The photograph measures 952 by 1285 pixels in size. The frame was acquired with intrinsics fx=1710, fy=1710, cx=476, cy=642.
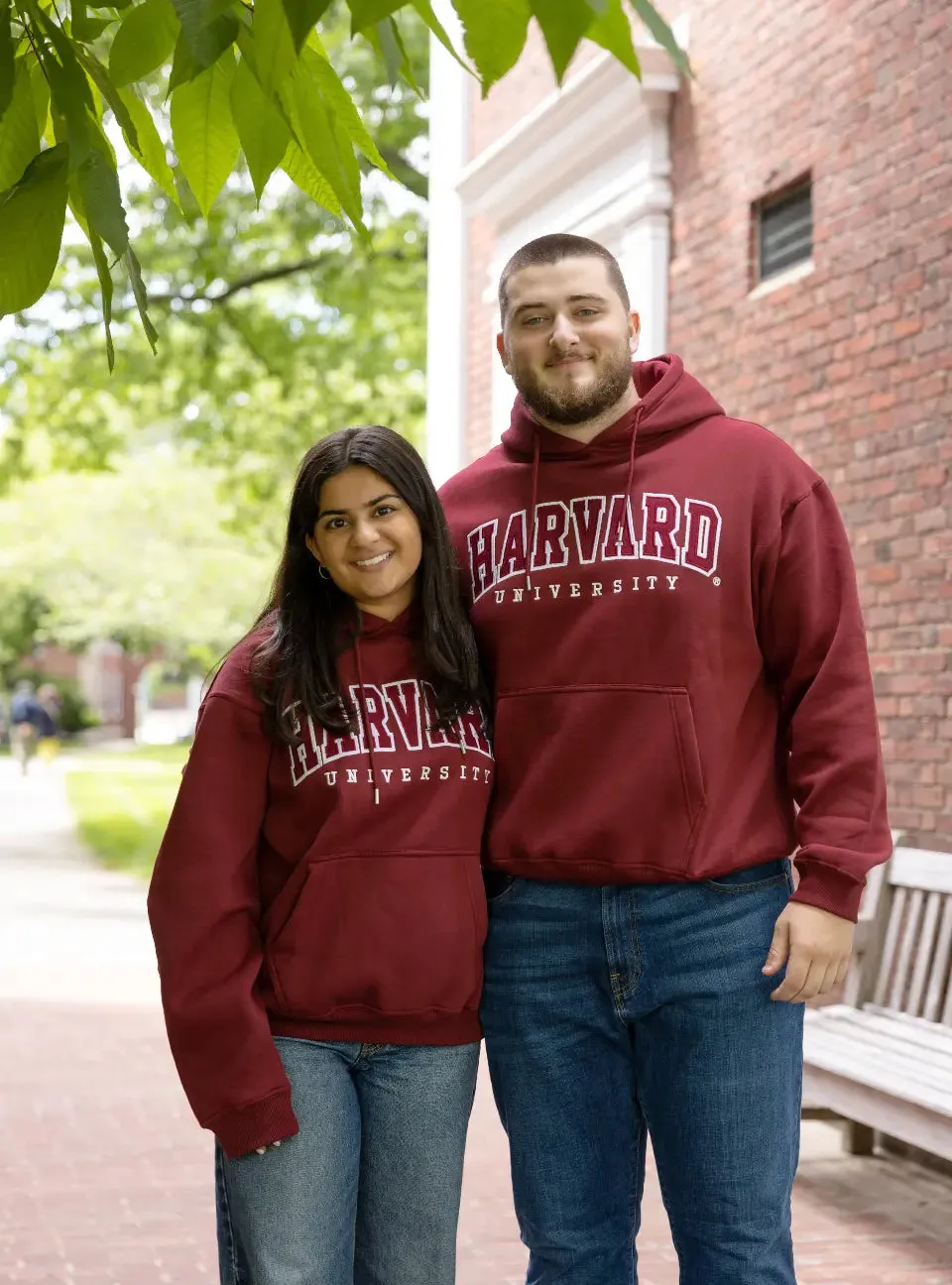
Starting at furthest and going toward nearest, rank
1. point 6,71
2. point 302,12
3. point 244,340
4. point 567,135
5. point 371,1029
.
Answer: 1. point 244,340
2. point 567,135
3. point 371,1029
4. point 6,71
5. point 302,12

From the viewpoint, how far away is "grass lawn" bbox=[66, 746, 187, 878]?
744 inches

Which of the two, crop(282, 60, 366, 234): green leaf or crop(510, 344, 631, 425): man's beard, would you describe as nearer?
crop(282, 60, 366, 234): green leaf

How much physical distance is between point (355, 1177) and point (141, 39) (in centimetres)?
178

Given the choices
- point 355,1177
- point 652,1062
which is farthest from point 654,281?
point 355,1177

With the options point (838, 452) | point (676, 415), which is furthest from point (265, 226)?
point (676, 415)

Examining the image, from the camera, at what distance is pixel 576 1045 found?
2.88m

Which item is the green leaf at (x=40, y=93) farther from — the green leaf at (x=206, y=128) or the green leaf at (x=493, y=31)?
the green leaf at (x=493, y=31)

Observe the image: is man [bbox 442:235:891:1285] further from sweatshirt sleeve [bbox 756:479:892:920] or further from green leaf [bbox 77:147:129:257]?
green leaf [bbox 77:147:129:257]

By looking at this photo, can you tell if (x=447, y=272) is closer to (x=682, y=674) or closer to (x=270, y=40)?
(x=682, y=674)

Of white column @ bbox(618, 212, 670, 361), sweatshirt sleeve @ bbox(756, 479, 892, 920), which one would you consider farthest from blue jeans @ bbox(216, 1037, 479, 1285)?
white column @ bbox(618, 212, 670, 361)

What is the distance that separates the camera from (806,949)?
107 inches

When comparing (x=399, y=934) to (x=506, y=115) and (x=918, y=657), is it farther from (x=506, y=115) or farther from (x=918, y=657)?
(x=506, y=115)

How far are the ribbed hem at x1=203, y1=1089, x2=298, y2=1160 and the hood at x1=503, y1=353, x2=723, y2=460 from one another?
120 cm

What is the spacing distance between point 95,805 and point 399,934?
932 inches
